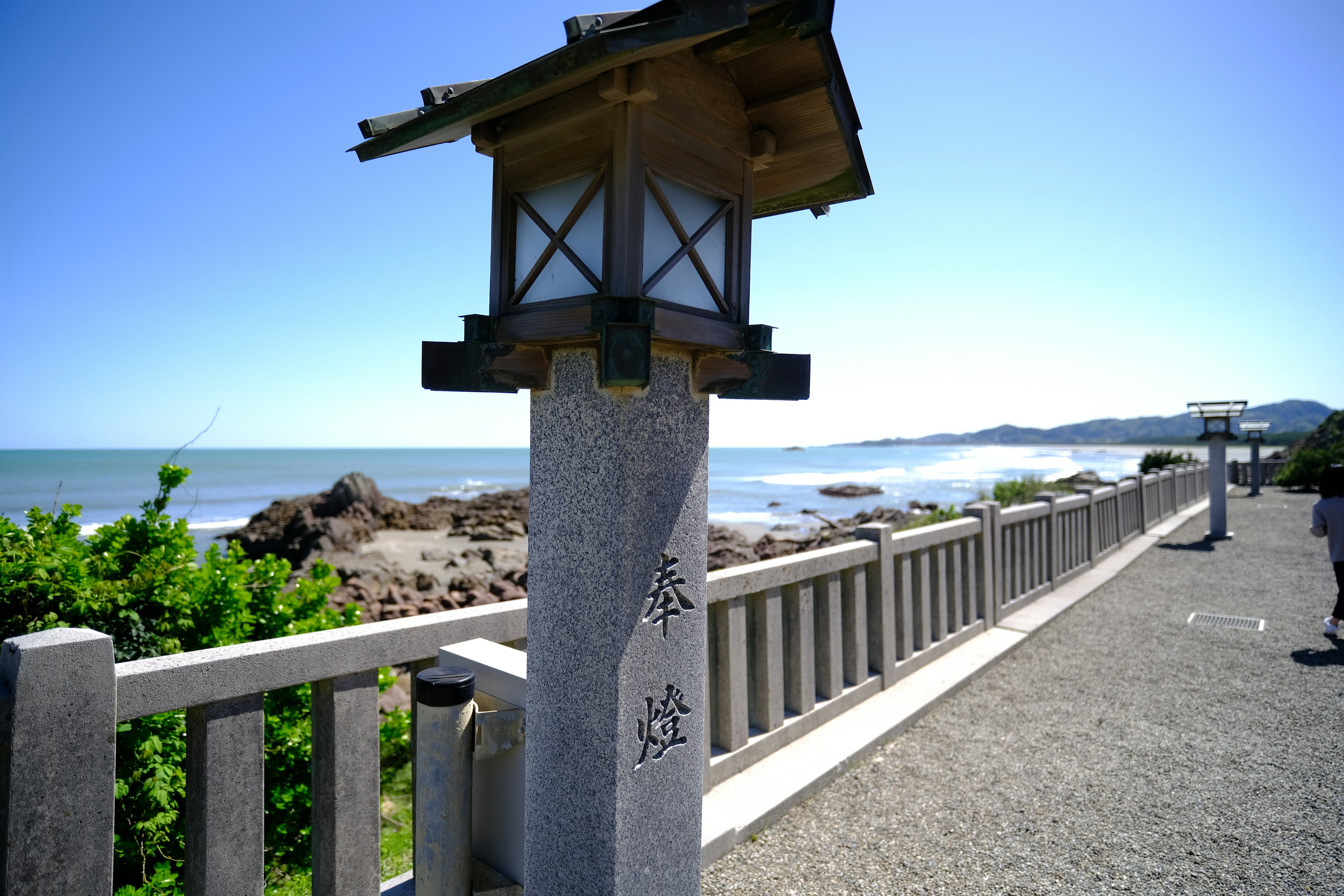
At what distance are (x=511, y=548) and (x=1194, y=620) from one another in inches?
522

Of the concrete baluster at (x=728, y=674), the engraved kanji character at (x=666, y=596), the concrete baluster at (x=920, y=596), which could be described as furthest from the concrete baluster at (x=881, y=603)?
the engraved kanji character at (x=666, y=596)

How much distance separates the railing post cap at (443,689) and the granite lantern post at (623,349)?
0.62ft

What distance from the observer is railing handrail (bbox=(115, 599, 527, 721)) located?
176 centimetres

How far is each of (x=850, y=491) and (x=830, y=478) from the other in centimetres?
2076

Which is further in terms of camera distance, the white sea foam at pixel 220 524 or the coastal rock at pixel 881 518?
the white sea foam at pixel 220 524

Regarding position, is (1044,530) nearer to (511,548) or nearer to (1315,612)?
(1315,612)

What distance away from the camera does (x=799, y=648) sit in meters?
4.01

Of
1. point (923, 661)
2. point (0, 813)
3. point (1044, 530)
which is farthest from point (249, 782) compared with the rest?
point (1044, 530)

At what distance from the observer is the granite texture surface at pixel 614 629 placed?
5.92 ft

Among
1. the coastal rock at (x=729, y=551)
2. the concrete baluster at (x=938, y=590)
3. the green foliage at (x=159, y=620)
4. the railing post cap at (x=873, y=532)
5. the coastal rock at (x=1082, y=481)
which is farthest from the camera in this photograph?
the coastal rock at (x=1082, y=481)

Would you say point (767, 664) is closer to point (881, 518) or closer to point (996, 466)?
Result: point (881, 518)

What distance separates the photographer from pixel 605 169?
6.01ft

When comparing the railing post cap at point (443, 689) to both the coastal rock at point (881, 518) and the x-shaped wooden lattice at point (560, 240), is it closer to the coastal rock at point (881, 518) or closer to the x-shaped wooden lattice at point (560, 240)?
the x-shaped wooden lattice at point (560, 240)

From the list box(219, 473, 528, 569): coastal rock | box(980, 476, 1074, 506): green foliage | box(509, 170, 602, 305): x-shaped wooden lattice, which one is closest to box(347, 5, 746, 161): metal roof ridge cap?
box(509, 170, 602, 305): x-shaped wooden lattice
